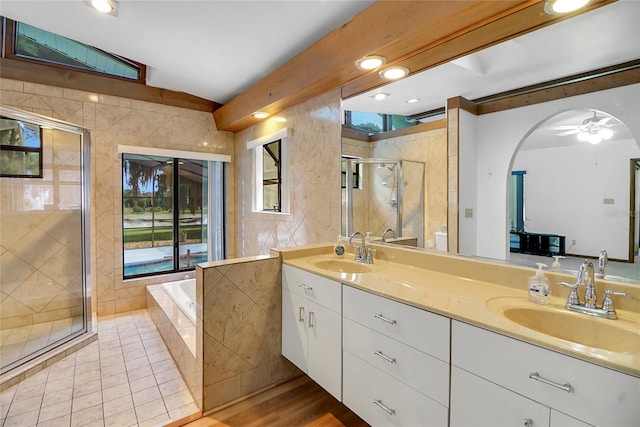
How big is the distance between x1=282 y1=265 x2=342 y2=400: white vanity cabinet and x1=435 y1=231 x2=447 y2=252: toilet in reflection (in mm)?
683

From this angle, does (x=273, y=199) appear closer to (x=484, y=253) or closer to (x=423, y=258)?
(x=423, y=258)

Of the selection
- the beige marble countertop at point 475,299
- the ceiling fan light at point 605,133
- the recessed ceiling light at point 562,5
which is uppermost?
the recessed ceiling light at point 562,5

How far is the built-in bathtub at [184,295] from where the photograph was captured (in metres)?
2.71

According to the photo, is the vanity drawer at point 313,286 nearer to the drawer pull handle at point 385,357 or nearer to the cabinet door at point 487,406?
the drawer pull handle at point 385,357

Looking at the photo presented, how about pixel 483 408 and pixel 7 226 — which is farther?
pixel 7 226

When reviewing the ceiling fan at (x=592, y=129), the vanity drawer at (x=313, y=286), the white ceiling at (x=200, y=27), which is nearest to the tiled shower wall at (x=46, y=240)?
the white ceiling at (x=200, y=27)

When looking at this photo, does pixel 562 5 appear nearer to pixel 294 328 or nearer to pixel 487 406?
pixel 487 406

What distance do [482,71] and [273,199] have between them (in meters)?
2.44

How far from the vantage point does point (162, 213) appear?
3.72 m

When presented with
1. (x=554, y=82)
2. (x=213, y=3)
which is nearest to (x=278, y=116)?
(x=213, y=3)

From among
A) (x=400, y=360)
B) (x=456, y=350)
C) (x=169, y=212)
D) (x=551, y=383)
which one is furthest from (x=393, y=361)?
(x=169, y=212)

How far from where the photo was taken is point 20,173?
276 cm

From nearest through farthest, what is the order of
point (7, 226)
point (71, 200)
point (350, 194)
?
1. point (350, 194)
2. point (7, 226)
3. point (71, 200)

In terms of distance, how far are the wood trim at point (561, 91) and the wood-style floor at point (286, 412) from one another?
6.40ft
